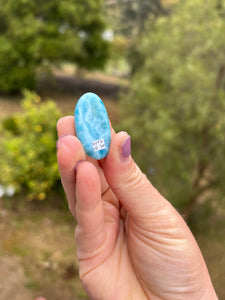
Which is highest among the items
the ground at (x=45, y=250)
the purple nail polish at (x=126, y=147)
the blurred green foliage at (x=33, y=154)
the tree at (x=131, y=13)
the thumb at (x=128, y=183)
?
the tree at (x=131, y=13)

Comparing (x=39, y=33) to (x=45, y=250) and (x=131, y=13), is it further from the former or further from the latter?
(x=45, y=250)

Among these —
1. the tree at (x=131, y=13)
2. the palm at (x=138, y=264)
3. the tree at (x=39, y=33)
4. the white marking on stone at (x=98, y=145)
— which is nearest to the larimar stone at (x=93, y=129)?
the white marking on stone at (x=98, y=145)

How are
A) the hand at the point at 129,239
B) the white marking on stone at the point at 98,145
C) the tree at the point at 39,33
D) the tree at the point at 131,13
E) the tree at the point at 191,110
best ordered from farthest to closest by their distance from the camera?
1. the tree at the point at 39,33
2. the tree at the point at 131,13
3. the tree at the point at 191,110
4. the white marking on stone at the point at 98,145
5. the hand at the point at 129,239

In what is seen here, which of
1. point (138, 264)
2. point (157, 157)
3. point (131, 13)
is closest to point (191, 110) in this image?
point (157, 157)

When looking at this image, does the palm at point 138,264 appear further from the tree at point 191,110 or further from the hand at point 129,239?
the tree at point 191,110

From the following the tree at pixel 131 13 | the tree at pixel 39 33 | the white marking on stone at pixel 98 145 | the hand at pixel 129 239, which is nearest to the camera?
the hand at pixel 129 239

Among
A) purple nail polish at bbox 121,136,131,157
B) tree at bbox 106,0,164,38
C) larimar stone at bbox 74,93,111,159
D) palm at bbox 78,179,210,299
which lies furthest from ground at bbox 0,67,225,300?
tree at bbox 106,0,164,38
